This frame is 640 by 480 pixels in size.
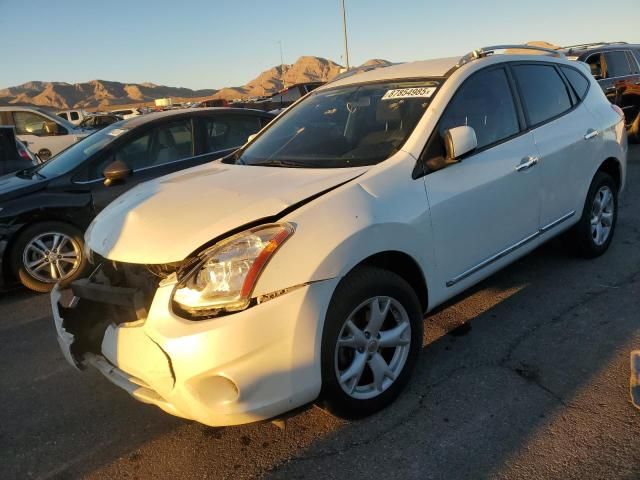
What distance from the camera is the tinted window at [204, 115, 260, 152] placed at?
19.7 ft

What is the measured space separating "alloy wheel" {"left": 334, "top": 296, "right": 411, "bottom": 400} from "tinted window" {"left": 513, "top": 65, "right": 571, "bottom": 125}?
1.96 metres

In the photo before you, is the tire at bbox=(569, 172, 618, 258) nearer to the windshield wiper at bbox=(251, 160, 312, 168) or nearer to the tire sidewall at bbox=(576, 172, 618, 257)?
the tire sidewall at bbox=(576, 172, 618, 257)

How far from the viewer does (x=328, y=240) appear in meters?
2.37

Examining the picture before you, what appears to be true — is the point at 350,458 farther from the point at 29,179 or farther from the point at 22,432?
the point at 29,179

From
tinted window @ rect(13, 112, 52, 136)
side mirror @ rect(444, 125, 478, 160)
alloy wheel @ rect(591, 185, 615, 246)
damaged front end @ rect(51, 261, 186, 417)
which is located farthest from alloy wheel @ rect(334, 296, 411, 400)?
tinted window @ rect(13, 112, 52, 136)

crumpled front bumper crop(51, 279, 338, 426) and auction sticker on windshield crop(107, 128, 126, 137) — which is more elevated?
auction sticker on windshield crop(107, 128, 126, 137)

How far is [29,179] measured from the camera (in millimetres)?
5500

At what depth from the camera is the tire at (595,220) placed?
171 inches

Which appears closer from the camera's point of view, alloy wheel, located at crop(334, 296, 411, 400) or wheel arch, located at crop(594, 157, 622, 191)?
alloy wheel, located at crop(334, 296, 411, 400)

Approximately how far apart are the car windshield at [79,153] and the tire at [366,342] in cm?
402

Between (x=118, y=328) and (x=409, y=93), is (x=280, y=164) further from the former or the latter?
(x=118, y=328)

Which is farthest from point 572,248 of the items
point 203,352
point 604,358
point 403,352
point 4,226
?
point 4,226

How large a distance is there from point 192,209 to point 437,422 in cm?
160

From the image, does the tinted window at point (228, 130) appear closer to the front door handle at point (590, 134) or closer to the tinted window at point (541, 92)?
the tinted window at point (541, 92)
